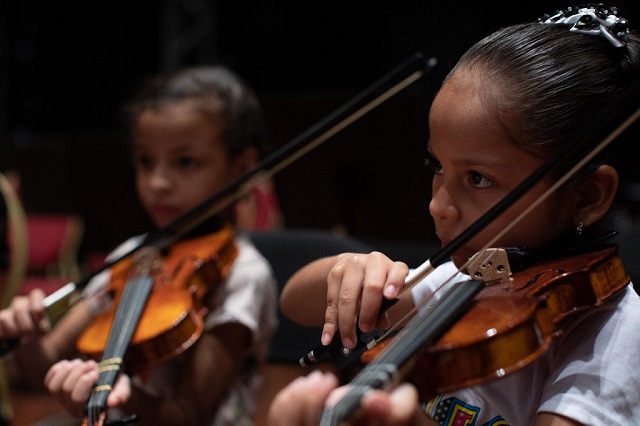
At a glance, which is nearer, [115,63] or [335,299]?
[335,299]

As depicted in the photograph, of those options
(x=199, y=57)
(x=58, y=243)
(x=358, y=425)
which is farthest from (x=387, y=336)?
(x=199, y=57)

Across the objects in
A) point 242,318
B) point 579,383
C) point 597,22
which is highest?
point 597,22

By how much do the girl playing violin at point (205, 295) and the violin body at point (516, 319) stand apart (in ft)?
1.59

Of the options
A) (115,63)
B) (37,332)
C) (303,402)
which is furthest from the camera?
(115,63)

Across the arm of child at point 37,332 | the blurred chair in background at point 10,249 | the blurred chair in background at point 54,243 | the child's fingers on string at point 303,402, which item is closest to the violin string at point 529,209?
the child's fingers on string at point 303,402

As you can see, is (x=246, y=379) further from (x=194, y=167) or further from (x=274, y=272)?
(x=194, y=167)

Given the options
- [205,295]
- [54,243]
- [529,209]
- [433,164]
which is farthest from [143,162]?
[54,243]

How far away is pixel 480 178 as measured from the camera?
617mm

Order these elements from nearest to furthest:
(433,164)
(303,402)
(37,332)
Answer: (303,402)
(433,164)
(37,332)

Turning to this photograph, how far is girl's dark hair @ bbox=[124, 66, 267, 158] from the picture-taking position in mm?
1146

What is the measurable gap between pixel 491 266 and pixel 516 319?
0.10 m

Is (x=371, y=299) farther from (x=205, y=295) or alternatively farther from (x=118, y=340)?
(x=205, y=295)

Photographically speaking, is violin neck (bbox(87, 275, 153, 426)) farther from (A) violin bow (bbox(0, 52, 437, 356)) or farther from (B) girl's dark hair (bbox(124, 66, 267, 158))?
(B) girl's dark hair (bbox(124, 66, 267, 158))

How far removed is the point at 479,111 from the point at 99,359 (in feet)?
1.57
